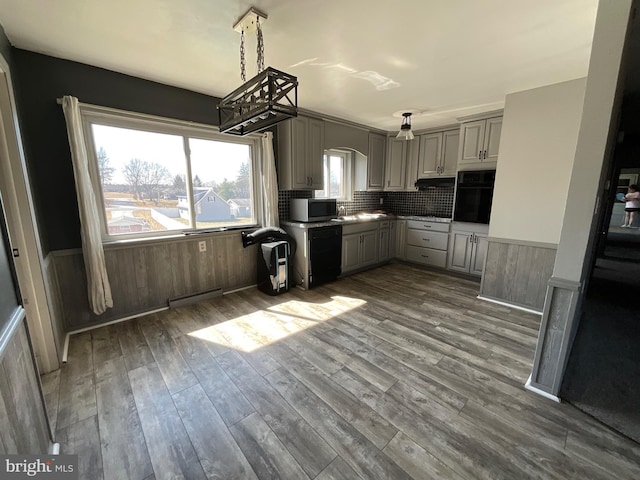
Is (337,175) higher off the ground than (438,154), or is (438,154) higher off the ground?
(438,154)

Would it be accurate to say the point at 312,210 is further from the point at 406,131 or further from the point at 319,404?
the point at 319,404

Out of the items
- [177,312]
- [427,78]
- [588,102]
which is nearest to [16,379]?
[177,312]

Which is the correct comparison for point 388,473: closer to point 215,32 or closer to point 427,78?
point 215,32

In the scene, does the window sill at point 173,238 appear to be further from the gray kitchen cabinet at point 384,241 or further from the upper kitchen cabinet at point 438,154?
the upper kitchen cabinet at point 438,154

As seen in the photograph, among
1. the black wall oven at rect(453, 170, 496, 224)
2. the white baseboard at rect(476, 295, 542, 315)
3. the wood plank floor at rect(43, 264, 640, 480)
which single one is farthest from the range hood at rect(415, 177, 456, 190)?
the wood plank floor at rect(43, 264, 640, 480)

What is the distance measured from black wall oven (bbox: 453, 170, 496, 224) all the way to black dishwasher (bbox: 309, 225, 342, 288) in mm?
1844

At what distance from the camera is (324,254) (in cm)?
386

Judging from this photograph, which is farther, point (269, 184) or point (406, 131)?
point (269, 184)

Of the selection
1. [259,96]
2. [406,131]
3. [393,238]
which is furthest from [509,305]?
[259,96]

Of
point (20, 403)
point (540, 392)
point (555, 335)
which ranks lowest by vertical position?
point (540, 392)

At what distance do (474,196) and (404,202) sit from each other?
173cm

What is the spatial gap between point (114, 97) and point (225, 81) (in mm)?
1065

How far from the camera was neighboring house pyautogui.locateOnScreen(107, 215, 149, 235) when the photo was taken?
2725 millimetres

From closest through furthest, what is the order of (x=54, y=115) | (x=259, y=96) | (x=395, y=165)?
A: (x=259, y=96) < (x=54, y=115) < (x=395, y=165)
